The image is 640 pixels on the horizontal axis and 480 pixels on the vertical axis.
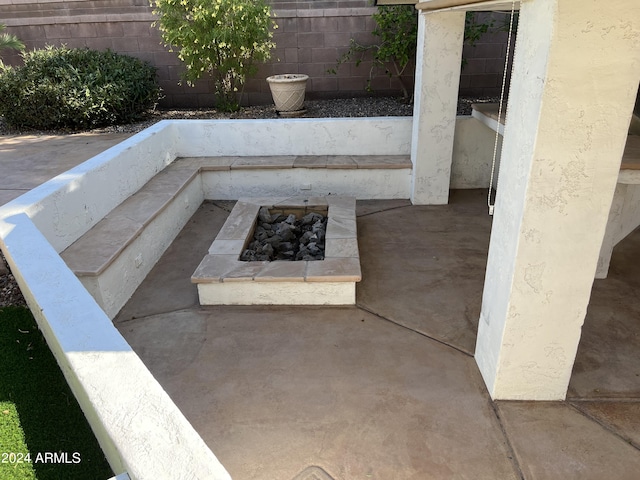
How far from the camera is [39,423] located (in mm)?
2344

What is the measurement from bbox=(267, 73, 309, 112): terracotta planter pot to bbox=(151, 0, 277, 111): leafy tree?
1.71ft

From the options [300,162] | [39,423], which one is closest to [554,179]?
[39,423]

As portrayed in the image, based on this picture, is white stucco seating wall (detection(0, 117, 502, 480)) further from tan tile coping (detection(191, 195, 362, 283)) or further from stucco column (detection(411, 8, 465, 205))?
tan tile coping (detection(191, 195, 362, 283))

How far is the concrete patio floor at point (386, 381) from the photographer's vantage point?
2182 mm

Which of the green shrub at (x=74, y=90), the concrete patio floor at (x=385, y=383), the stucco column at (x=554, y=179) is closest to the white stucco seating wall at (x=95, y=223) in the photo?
the concrete patio floor at (x=385, y=383)

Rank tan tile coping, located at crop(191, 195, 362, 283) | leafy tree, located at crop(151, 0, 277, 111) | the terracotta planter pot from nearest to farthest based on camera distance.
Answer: tan tile coping, located at crop(191, 195, 362, 283) < leafy tree, located at crop(151, 0, 277, 111) < the terracotta planter pot

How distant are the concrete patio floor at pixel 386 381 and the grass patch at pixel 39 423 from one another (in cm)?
48

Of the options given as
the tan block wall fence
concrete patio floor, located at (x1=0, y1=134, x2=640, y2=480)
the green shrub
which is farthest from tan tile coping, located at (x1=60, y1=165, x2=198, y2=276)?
the tan block wall fence

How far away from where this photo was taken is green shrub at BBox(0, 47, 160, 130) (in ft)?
24.3

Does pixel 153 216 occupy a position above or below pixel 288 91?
below

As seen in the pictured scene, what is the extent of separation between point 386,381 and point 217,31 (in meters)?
5.58

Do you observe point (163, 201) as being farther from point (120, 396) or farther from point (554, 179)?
point (554, 179)

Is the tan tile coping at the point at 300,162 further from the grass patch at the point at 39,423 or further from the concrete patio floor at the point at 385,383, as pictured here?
the grass patch at the point at 39,423

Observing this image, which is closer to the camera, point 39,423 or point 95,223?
point 39,423
